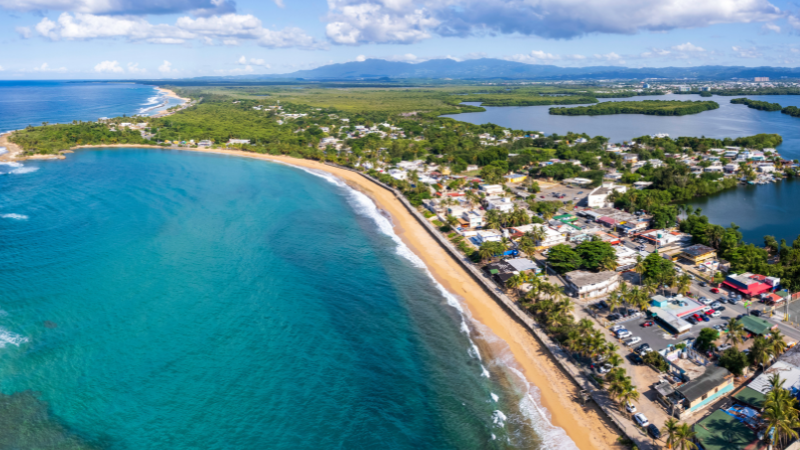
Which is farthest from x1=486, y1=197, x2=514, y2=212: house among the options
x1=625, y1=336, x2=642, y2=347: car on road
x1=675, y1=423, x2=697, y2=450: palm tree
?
x1=675, y1=423, x2=697, y2=450: palm tree

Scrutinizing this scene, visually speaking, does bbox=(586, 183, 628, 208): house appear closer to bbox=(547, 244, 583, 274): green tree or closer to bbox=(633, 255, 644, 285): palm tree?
bbox=(633, 255, 644, 285): palm tree

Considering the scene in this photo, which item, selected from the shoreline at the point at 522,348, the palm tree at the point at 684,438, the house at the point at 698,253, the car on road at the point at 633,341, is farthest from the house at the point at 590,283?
the palm tree at the point at 684,438

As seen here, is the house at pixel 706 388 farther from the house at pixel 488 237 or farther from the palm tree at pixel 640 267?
the house at pixel 488 237

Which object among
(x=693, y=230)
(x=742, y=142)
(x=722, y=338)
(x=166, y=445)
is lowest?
(x=166, y=445)

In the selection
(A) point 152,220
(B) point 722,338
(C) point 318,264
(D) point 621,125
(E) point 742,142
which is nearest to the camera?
(B) point 722,338

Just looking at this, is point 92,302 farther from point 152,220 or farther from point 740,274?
point 740,274

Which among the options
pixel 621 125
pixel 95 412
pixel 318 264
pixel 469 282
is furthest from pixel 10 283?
pixel 621 125

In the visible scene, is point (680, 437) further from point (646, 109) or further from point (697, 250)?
point (646, 109)
